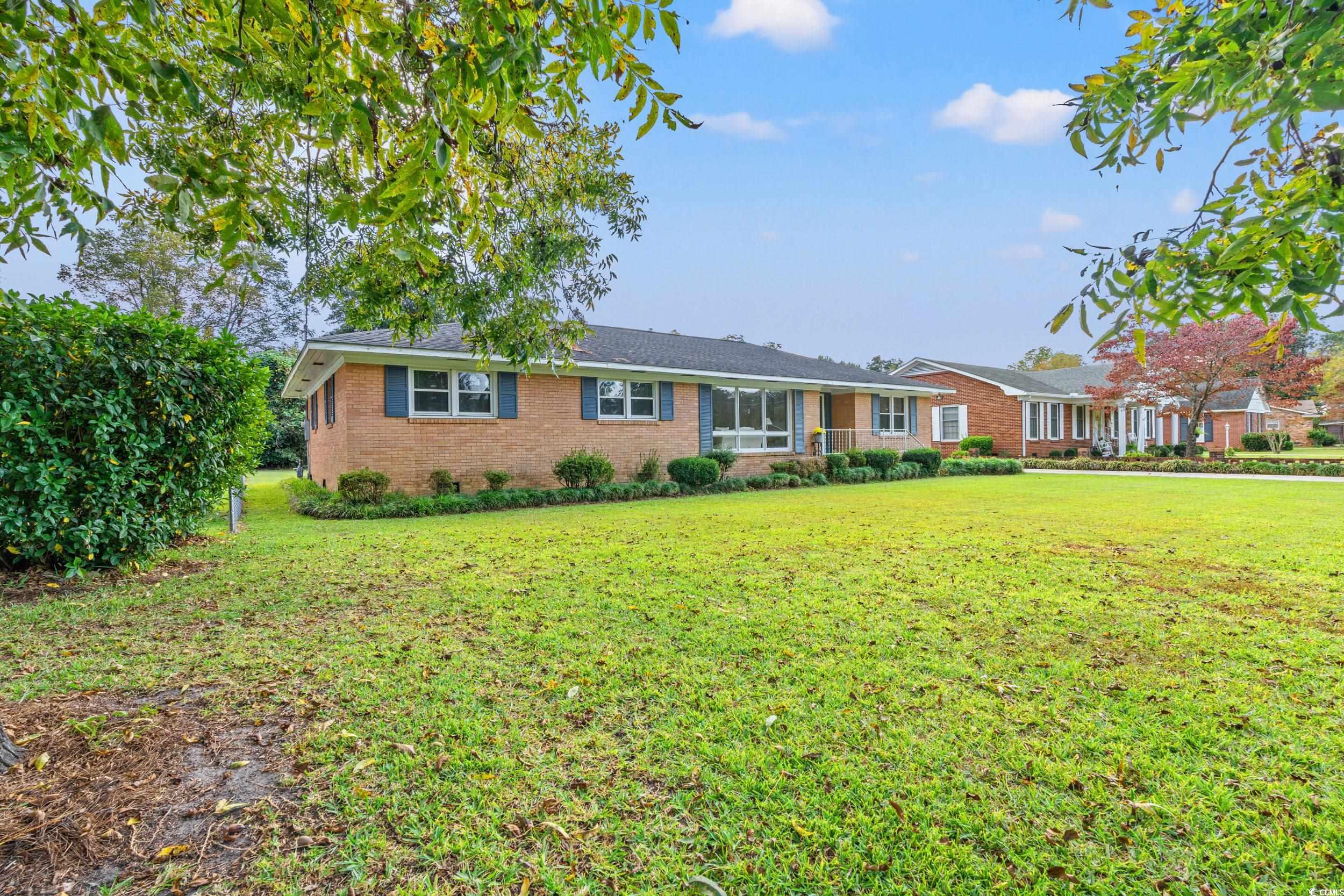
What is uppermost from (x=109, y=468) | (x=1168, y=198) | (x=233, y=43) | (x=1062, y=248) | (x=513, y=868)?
(x=233, y=43)

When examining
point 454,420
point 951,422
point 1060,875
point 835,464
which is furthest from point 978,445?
point 1060,875

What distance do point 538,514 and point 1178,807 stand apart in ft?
30.1

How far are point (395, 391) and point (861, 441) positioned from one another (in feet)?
48.0

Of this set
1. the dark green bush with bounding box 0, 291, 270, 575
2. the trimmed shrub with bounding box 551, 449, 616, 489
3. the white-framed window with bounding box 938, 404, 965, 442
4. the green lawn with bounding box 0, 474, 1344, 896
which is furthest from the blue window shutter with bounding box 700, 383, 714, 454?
the white-framed window with bounding box 938, 404, 965, 442

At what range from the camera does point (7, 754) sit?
2316 mm

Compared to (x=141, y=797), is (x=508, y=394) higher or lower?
higher

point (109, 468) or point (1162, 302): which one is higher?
point (1162, 302)

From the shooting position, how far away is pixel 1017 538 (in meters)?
7.39

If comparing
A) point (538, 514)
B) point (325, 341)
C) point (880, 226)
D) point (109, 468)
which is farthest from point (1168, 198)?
point (880, 226)

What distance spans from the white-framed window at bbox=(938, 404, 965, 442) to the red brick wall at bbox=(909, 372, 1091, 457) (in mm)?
223

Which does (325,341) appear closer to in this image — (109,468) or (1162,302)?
(109,468)

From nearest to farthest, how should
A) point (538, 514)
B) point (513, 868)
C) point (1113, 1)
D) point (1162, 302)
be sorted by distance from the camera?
point (513, 868) → point (1162, 302) → point (1113, 1) → point (538, 514)

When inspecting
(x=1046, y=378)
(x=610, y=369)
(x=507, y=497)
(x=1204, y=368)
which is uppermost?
(x=1046, y=378)

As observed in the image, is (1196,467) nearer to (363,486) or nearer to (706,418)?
(706,418)
